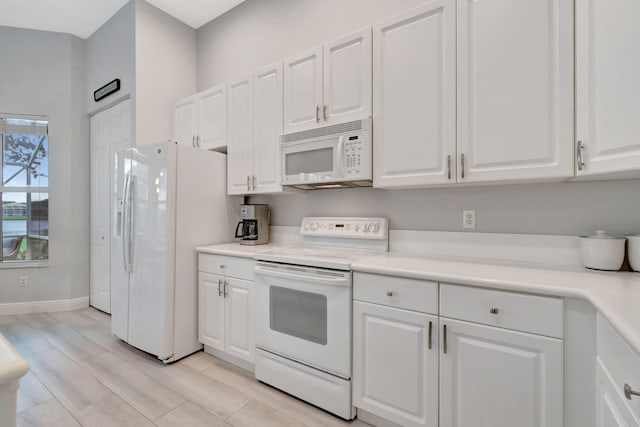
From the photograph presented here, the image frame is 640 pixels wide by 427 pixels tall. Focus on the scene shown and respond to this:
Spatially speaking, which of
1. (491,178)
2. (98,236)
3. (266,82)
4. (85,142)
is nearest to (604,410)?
(491,178)

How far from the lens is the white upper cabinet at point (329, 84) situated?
6.64 ft

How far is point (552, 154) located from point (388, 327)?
117cm

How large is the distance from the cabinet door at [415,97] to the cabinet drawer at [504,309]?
2.21 feet

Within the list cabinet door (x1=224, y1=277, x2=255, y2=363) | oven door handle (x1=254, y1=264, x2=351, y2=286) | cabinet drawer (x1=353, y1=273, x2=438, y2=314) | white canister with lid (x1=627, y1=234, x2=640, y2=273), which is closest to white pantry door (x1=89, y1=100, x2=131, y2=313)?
cabinet door (x1=224, y1=277, x2=255, y2=363)

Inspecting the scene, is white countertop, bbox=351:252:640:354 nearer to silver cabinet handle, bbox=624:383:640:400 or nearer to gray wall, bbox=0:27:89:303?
silver cabinet handle, bbox=624:383:640:400

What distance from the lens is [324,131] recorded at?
2.16 m

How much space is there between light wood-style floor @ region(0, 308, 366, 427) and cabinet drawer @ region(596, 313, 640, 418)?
50.7 inches

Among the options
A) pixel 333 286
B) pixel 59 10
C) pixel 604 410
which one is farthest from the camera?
pixel 59 10

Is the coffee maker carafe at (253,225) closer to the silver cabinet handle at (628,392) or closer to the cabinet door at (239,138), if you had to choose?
the cabinet door at (239,138)

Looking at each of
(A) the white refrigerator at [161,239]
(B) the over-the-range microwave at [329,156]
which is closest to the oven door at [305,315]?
(B) the over-the-range microwave at [329,156]

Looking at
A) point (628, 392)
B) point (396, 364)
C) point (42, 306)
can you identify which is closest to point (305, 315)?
point (396, 364)

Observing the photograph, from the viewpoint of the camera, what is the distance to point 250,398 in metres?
1.97

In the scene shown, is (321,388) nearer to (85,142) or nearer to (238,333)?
(238,333)

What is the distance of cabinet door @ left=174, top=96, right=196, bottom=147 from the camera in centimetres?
314
